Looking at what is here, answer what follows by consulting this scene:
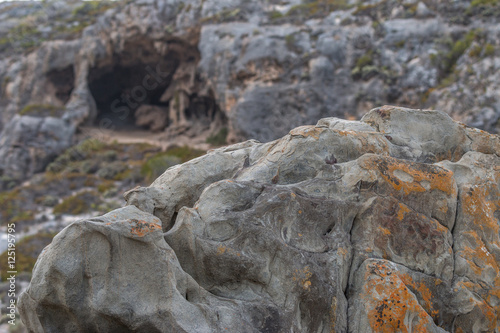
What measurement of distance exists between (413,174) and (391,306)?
1922 millimetres

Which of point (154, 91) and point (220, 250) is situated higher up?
point (220, 250)

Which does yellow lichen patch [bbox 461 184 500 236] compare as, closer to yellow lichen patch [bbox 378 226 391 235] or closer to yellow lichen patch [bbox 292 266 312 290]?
yellow lichen patch [bbox 378 226 391 235]

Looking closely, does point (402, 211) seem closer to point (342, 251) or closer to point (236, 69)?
point (342, 251)

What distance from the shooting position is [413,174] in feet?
19.5

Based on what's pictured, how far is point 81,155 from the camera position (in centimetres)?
3662

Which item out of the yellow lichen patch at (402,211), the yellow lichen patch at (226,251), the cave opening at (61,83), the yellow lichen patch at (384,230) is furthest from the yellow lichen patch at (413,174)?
the cave opening at (61,83)

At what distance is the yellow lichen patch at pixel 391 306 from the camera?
475 centimetres

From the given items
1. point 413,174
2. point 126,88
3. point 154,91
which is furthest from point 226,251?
point 126,88

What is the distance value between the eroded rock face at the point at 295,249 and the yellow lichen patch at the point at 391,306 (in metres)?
0.01

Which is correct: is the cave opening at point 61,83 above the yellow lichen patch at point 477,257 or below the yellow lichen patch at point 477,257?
below

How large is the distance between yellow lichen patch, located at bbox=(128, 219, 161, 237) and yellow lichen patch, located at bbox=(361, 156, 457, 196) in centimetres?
286

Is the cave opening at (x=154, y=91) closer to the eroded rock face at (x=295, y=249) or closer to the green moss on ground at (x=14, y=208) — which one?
the green moss on ground at (x=14, y=208)

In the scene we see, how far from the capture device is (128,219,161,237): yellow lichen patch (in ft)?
14.9

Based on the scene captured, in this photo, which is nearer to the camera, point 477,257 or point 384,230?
point 384,230
